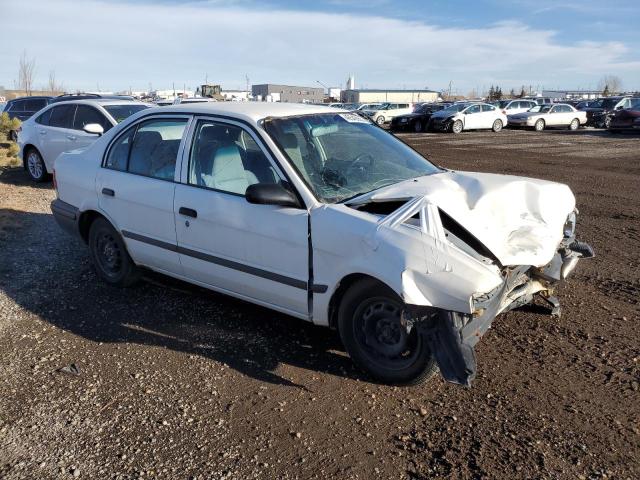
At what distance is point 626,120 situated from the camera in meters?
25.9

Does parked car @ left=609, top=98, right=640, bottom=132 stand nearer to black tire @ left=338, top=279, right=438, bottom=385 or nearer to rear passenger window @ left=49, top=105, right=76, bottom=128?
rear passenger window @ left=49, top=105, right=76, bottom=128

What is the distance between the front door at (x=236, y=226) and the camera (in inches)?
152

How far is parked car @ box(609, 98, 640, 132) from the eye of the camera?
84.1 ft

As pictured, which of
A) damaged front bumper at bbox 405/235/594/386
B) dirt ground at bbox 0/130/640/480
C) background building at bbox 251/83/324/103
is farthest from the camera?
background building at bbox 251/83/324/103

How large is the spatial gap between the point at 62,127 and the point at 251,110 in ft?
24.8

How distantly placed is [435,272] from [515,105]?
32894 millimetres

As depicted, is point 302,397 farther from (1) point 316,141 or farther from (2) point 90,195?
(2) point 90,195

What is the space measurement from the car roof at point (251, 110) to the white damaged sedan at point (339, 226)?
0.05ft

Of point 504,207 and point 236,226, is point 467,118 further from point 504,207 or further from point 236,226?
point 236,226

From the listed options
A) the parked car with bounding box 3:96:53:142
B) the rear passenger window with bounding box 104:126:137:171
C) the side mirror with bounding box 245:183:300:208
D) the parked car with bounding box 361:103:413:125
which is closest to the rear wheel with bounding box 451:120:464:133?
the parked car with bounding box 361:103:413:125

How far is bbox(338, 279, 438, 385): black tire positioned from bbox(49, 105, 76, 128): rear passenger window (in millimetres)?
8744

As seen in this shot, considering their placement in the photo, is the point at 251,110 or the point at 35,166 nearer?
the point at 251,110

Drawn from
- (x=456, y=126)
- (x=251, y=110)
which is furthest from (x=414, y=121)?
(x=251, y=110)

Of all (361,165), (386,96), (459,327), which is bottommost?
(459,327)
